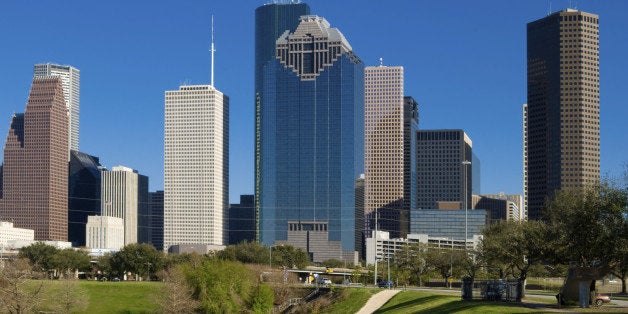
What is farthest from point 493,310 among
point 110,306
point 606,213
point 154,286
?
point 154,286

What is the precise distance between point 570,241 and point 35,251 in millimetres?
149701

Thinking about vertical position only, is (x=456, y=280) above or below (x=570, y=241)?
below

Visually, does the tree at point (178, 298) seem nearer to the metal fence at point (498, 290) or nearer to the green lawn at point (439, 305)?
the green lawn at point (439, 305)

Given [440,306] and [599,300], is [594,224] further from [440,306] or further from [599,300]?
[440,306]

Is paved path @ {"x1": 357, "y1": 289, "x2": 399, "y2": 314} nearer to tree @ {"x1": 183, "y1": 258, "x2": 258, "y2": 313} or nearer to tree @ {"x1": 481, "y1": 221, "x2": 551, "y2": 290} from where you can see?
tree @ {"x1": 183, "y1": 258, "x2": 258, "y2": 313}

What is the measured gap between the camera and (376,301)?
9919cm

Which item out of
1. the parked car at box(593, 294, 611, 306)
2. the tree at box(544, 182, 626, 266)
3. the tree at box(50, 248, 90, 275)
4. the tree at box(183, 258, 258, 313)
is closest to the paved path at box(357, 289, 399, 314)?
the tree at box(183, 258, 258, 313)

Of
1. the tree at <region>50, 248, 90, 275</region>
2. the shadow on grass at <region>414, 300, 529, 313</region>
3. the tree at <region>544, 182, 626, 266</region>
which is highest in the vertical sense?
the tree at <region>544, 182, 626, 266</region>

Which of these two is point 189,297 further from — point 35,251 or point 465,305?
point 35,251

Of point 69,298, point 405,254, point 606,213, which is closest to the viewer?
point 606,213

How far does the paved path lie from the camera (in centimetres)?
9528

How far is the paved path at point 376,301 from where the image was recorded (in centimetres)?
9528

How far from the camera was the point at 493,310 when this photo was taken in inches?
2483

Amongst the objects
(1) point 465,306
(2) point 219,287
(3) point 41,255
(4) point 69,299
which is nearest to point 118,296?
(4) point 69,299
